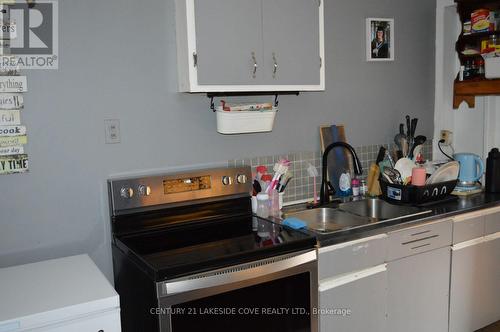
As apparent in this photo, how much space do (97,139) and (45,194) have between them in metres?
0.32

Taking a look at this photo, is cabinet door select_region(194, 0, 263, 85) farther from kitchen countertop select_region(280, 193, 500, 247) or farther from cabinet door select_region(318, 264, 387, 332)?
cabinet door select_region(318, 264, 387, 332)

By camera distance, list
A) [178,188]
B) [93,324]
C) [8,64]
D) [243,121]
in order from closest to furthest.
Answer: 1. [93,324]
2. [8,64]
3. [178,188]
4. [243,121]

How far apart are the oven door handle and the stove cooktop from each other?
0.02 meters

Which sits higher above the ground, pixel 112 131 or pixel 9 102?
pixel 9 102

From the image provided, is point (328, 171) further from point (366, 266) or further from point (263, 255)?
point (263, 255)

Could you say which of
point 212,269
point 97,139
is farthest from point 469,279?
point 97,139

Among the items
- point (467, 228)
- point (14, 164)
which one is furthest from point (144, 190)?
point (467, 228)

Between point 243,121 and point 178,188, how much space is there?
1.49ft

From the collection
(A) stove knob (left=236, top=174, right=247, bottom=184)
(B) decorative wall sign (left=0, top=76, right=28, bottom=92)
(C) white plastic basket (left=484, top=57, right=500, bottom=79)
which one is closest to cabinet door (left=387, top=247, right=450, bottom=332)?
(A) stove knob (left=236, top=174, right=247, bottom=184)

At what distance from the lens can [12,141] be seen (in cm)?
195

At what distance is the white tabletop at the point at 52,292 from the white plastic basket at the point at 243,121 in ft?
2.92

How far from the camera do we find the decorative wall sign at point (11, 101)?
192 centimetres

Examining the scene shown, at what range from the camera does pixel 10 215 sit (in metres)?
1.97

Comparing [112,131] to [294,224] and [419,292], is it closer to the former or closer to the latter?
[294,224]
